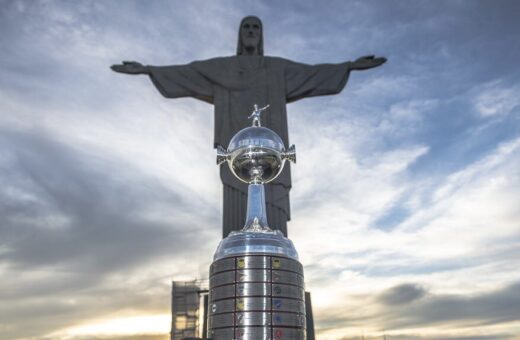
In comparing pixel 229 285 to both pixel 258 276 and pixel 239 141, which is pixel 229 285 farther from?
pixel 239 141

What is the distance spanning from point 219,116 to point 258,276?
19.5 feet

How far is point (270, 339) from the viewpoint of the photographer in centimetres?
433

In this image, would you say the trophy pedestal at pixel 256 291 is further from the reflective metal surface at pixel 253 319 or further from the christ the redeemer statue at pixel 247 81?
the christ the redeemer statue at pixel 247 81

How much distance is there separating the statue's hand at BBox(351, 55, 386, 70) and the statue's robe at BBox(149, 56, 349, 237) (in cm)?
19

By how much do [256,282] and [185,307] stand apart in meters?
9.15

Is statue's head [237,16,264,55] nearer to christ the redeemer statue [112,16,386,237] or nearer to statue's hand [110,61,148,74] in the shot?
christ the redeemer statue [112,16,386,237]

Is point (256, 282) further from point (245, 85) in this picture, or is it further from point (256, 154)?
point (245, 85)

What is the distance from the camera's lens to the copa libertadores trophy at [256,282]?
4.39 meters

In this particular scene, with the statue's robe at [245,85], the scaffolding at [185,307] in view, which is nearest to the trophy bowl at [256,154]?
the statue's robe at [245,85]

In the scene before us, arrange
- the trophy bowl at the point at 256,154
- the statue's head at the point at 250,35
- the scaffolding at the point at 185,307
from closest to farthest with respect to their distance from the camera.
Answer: the trophy bowl at the point at 256,154
the statue's head at the point at 250,35
the scaffolding at the point at 185,307

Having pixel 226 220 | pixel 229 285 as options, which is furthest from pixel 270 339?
pixel 226 220

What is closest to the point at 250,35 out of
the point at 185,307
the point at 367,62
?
the point at 367,62

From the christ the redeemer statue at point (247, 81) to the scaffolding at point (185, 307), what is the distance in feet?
15.4

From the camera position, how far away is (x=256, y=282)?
14.7 ft
